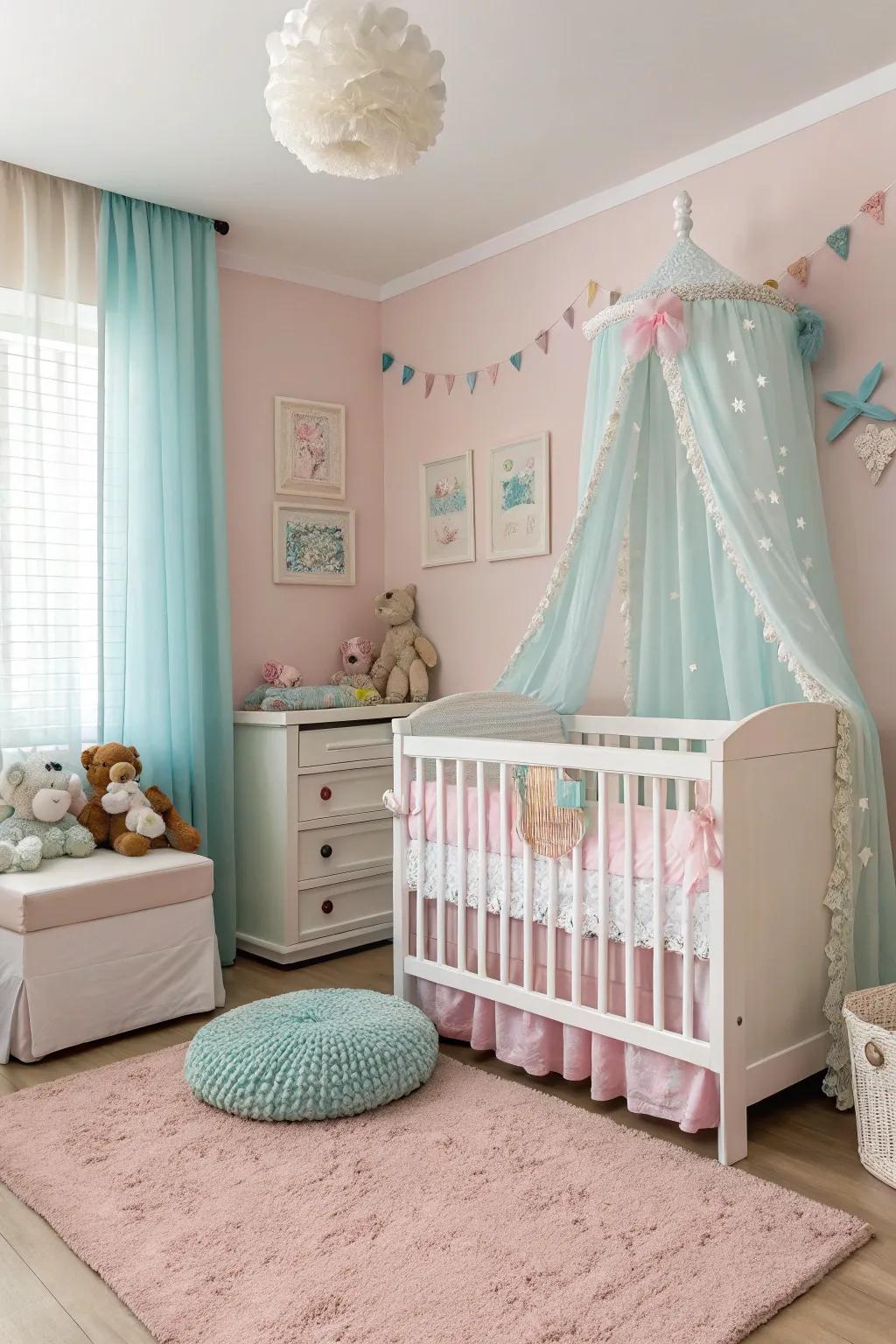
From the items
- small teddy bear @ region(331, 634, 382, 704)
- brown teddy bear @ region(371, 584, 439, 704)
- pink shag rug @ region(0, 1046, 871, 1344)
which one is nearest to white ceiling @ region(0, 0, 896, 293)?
brown teddy bear @ region(371, 584, 439, 704)

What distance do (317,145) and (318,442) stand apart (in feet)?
7.80

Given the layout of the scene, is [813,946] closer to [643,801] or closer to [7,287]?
[643,801]

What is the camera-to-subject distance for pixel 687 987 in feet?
7.02

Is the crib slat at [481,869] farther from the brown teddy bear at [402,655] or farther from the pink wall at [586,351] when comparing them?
the brown teddy bear at [402,655]

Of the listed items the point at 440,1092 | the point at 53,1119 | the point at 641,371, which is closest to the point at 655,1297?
the point at 440,1092

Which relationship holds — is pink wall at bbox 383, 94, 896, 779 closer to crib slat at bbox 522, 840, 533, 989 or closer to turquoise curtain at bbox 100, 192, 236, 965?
turquoise curtain at bbox 100, 192, 236, 965

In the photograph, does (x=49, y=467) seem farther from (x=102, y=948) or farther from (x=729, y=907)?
(x=729, y=907)

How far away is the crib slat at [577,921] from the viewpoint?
93.6 inches

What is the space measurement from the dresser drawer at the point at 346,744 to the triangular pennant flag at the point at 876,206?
2.11 meters

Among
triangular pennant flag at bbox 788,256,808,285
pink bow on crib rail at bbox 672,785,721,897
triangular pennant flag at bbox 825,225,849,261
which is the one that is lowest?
pink bow on crib rail at bbox 672,785,721,897

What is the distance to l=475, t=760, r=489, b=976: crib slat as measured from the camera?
8.55 feet

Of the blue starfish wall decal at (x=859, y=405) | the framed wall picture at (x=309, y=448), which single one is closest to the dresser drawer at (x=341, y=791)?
the framed wall picture at (x=309, y=448)

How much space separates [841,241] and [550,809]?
5.54ft

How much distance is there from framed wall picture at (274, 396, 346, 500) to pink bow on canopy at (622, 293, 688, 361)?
5.51ft
